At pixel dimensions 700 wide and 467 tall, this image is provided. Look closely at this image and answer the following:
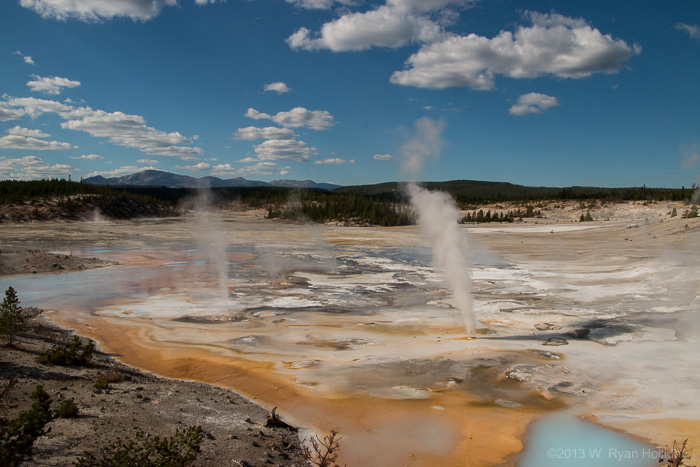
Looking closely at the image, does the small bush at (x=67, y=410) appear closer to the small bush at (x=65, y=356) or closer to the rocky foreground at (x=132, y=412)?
the rocky foreground at (x=132, y=412)

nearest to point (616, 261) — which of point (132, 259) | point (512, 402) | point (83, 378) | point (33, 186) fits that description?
point (512, 402)

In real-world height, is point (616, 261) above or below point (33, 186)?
below

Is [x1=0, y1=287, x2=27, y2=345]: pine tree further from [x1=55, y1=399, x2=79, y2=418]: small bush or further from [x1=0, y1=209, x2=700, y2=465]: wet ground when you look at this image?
[x1=55, y1=399, x2=79, y2=418]: small bush

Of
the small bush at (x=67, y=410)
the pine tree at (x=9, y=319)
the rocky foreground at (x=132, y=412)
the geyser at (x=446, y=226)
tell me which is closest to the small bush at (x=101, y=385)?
the rocky foreground at (x=132, y=412)

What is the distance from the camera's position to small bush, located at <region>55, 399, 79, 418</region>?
6.18m

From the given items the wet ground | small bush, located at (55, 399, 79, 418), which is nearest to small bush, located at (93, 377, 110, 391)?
small bush, located at (55, 399, 79, 418)

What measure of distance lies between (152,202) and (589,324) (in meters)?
95.6

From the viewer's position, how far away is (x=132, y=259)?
93.4ft

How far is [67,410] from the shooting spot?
6219 millimetres

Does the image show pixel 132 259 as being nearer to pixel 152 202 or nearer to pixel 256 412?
pixel 256 412

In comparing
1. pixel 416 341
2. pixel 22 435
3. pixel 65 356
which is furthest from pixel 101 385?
pixel 416 341

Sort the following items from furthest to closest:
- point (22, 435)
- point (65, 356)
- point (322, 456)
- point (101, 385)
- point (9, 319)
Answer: point (9, 319) < point (65, 356) < point (101, 385) < point (322, 456) < point (22, 435)

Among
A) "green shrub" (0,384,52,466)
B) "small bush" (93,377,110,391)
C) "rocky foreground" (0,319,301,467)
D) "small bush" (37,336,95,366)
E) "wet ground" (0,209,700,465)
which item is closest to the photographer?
"green shrub" (0,384,52,466)

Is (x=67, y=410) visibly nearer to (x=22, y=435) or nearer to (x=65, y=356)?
(x=22, y=435)
